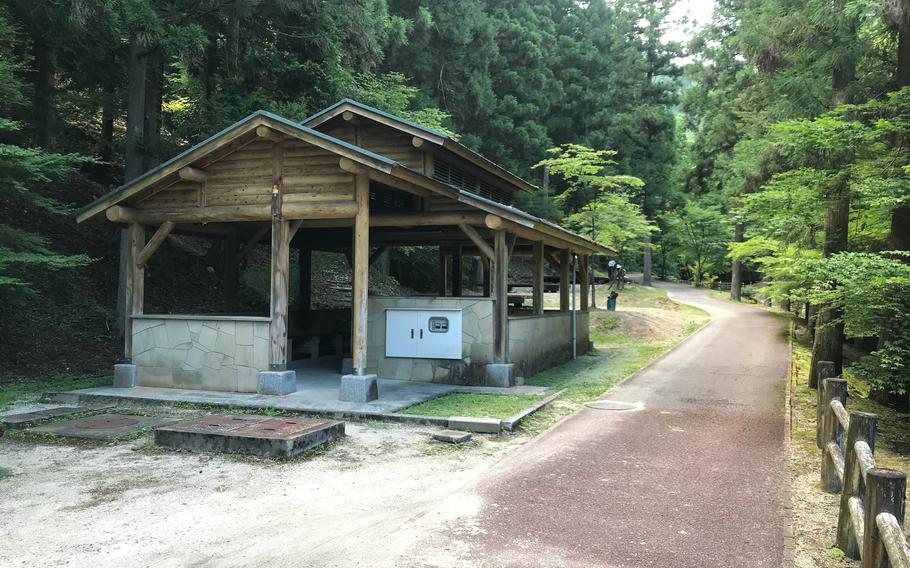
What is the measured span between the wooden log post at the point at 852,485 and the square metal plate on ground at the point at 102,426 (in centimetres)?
756

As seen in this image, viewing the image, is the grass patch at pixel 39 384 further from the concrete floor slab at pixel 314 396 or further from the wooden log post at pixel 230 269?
the wooden log post at pixel 230 269

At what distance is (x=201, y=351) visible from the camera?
10.8 metres

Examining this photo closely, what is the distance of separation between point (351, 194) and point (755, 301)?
115 ft

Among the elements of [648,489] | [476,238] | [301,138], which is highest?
[301,138]

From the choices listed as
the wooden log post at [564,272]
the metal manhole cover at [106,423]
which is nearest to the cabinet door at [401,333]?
the metal manhole cover at [106,423]

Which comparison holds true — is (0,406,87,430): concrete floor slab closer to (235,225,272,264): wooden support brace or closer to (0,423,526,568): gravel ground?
(0,423,526,568): gravel ground

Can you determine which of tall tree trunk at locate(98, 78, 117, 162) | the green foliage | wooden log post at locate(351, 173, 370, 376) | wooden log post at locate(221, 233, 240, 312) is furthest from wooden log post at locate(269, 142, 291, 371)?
tall tree trunk at locate(98, 78, 117, 162)

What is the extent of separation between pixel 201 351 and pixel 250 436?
4.57 meters

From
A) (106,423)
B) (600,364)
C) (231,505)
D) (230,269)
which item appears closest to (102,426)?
(106,423)

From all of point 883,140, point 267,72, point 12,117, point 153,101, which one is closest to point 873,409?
point 883,140

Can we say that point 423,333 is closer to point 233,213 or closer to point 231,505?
point 233,213

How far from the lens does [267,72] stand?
16.2 meters

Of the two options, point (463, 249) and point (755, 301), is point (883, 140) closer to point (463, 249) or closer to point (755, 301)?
point (463, 249)

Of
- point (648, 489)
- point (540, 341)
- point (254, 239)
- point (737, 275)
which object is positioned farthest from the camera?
point (737, 275)
